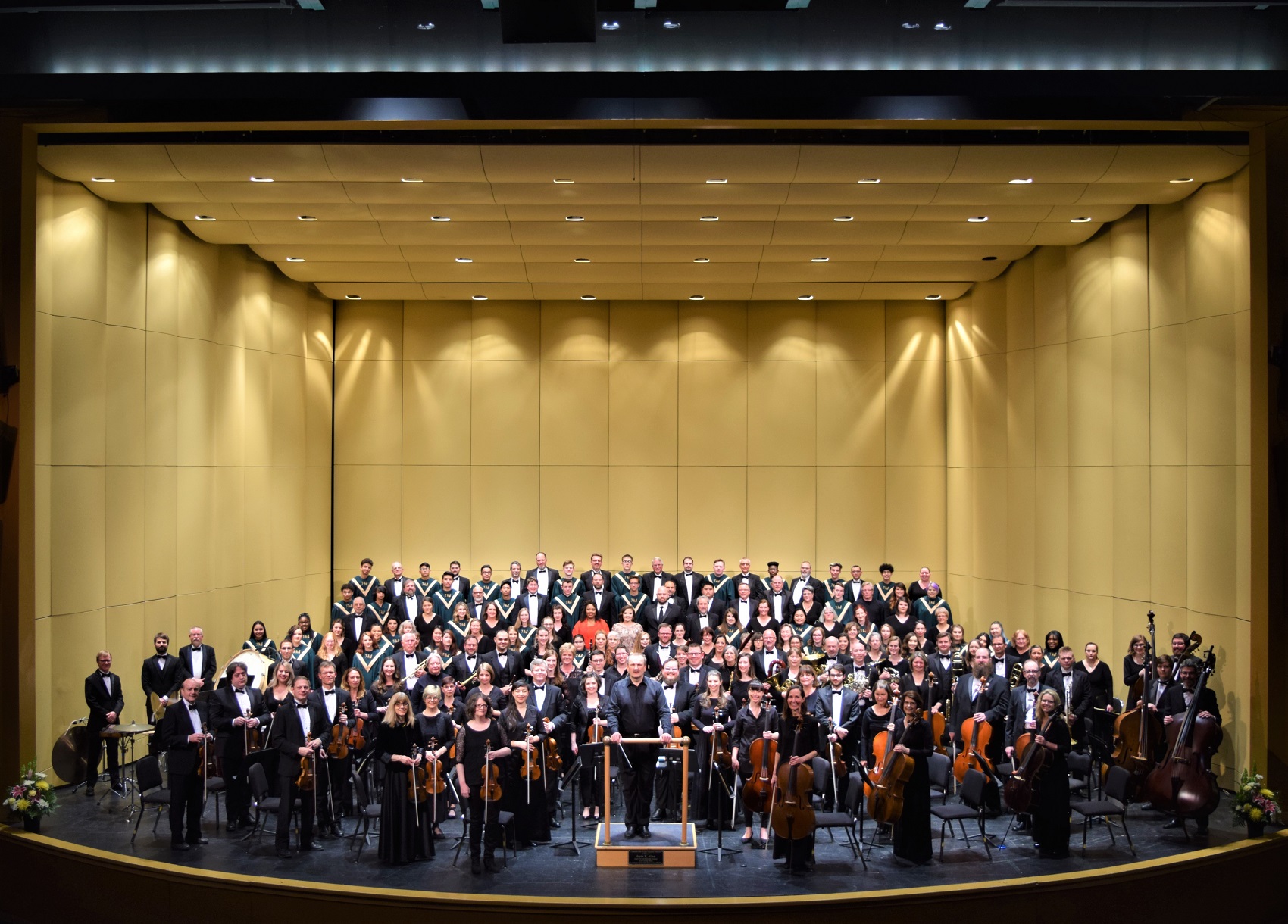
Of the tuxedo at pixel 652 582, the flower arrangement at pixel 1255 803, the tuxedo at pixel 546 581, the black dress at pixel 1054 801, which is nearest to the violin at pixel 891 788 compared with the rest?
the black dress at pixel 1054 801

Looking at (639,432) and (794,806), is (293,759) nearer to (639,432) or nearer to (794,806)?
(794,806)

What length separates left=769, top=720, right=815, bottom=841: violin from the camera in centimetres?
752

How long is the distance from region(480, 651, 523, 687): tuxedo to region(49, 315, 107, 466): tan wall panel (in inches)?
158

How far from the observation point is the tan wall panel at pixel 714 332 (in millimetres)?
15500

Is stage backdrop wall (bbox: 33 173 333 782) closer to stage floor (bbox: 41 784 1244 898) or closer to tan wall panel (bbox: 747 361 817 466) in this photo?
stage floor (bbox: 41 784 1244 898)

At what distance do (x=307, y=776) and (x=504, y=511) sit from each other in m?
7.51

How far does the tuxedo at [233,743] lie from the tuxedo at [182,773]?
24cm

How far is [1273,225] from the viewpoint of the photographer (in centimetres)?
881

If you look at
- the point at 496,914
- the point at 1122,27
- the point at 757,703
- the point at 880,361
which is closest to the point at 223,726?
the point at 496,914

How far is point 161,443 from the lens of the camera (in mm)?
11383

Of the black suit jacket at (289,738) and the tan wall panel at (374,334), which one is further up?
the tan wall panel at (374,334)

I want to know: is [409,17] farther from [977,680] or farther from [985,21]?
[977,680]

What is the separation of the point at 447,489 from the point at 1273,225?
1027 centimetres

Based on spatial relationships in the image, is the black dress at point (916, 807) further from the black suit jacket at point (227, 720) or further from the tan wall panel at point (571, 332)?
the tan wall panel at point (571, 332)
